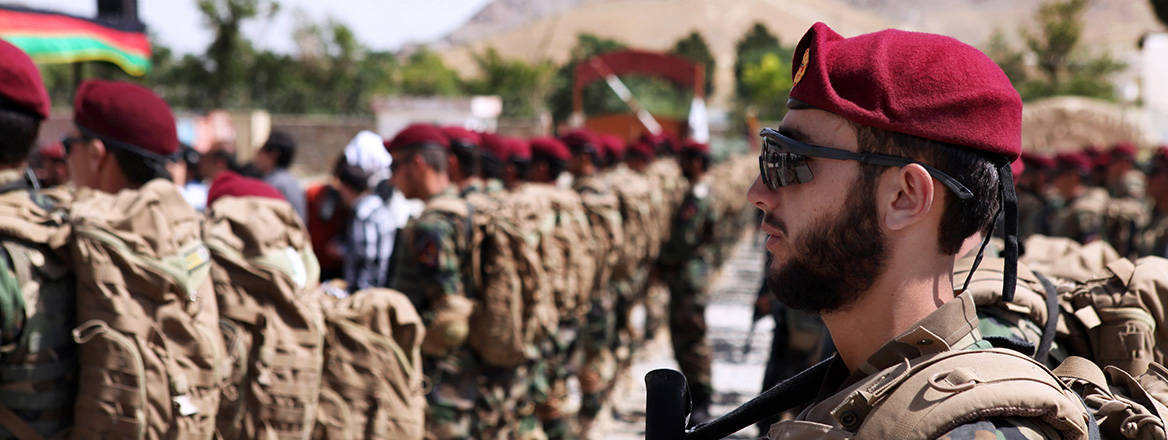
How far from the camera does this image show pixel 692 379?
7.98 meters

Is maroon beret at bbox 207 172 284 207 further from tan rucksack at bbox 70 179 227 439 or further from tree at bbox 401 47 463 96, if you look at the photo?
tree at bbox 401 47 463 96

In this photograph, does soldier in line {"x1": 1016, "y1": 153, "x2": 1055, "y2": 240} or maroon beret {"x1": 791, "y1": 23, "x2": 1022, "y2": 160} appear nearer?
maroon beret {"x1": 791, "y1": 23, "x2": 1022, "y2": 160}

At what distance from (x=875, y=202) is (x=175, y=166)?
9.05 ft

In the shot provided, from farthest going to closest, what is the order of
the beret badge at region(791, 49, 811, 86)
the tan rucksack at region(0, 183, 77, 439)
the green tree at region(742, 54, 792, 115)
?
the green tree at region(742, 54, 792, 115), the tan rucksack at region(0, 183, 77, 439), the beret badge at region(791, 49, 811, 86)

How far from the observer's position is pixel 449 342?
475cm

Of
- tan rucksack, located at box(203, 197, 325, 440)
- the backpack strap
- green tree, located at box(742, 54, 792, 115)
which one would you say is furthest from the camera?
green tree, located at box(742, 54, 792, 115)

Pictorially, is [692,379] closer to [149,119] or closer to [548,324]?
[548,324]

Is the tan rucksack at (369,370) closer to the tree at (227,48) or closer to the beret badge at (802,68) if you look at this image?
the beret badge at (802,68)

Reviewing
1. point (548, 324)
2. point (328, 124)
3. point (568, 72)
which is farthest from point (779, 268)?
point (568, 72)

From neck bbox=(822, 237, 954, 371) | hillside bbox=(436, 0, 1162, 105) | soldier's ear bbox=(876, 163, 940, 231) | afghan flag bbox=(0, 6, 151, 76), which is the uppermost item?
hillside bbox=(436, 0, 1162, 105)

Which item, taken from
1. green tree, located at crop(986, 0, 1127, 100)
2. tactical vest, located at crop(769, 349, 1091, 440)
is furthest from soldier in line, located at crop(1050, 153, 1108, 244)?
green tree, located at crop(986, 0, 1127, 100)

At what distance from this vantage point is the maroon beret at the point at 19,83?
2.61m

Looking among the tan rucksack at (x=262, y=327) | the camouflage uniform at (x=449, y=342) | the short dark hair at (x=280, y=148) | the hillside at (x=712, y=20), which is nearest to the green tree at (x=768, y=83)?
the short dark hair at (x=280, y=148)

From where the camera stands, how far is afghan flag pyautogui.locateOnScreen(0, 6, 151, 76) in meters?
7.36
